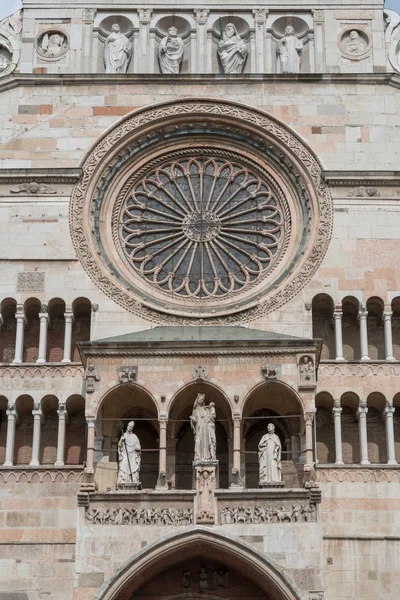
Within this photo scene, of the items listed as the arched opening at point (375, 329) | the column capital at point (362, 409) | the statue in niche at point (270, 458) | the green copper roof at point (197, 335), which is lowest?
the statue in niche at point (270, 458)

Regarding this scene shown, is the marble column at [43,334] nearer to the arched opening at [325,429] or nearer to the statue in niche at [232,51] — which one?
the arched opening at [325,429]

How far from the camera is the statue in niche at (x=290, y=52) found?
29781 millimetres

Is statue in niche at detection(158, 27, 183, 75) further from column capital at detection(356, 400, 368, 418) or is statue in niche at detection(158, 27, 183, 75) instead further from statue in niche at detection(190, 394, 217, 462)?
column capital at detection(356, 400, 368, 418)

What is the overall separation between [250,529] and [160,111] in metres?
8.69

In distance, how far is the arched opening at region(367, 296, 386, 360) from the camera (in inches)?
1086

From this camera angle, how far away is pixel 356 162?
2873 cm

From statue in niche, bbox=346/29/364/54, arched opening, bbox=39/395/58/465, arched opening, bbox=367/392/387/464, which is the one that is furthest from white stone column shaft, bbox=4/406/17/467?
statue in niche, bbox=346/29/364/54

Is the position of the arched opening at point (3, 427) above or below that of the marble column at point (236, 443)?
above

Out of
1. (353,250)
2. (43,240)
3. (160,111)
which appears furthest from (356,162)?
(43,240)

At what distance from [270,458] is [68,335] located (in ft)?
14.6

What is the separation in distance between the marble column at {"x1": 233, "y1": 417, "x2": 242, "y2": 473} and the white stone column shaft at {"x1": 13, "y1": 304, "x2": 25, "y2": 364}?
416 centimetres

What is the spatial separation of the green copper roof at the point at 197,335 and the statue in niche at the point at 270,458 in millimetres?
1633

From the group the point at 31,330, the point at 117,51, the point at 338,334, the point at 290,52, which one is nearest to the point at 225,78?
the point at 290,52

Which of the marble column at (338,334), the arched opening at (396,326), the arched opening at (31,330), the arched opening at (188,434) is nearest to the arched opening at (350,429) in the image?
the marble column at (338,334)
